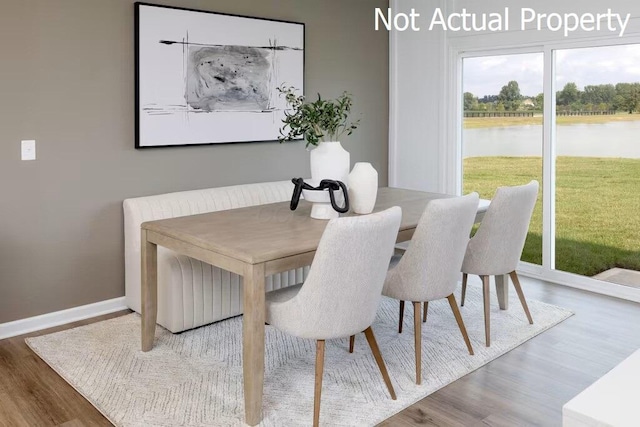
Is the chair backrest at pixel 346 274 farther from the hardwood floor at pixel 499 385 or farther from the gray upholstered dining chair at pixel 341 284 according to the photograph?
the hardwood floor at pixel 499 385

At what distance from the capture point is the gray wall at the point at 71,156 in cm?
331

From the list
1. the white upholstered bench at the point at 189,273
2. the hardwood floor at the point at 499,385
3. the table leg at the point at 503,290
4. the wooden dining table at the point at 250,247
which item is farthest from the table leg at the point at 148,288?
the table leg at the point at 503,290

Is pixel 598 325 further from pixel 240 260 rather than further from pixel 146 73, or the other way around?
pixel 146 73

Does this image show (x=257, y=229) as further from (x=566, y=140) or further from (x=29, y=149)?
(x=566, y=140)

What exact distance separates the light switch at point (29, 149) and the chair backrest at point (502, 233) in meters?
2.44

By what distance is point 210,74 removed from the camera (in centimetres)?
402

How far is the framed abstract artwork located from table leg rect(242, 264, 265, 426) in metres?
1.79

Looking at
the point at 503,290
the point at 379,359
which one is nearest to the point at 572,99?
the point at 503,290

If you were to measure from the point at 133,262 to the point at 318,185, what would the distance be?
1.37 meters

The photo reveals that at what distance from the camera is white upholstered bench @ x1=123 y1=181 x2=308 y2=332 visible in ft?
10.9

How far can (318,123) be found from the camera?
9.79 feet

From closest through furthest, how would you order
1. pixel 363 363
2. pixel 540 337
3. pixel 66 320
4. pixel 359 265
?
1. pixel 359 265
2. pixel 363 363
3. pixel 540 337
4. pixel 66 320

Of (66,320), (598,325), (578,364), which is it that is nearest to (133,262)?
(66,320)

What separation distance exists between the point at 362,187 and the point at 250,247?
2.75 ft
